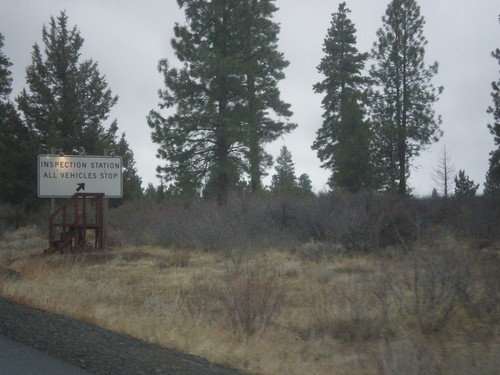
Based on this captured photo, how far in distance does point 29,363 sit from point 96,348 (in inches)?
36.2

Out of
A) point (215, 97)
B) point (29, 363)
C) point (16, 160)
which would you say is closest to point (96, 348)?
point (29, 363)

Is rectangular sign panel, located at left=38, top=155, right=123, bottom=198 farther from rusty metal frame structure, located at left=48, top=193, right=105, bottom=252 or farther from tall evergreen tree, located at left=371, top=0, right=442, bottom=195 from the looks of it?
tall evergreen tree, located at left=371, top=0, right=442, bottom=195

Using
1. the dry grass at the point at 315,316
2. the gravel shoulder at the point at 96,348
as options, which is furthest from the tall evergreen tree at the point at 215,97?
the gravel shoulder at the point at 96,348

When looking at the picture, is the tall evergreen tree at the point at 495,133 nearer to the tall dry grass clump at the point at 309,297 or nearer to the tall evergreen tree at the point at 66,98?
the tall dry grass clump at the point at 309,297

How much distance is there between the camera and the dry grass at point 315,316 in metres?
6.97

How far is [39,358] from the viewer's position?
23.6 feet

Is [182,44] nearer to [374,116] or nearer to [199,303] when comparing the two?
[374,116]

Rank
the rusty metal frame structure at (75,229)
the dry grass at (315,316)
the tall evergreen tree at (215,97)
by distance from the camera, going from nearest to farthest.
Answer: the dry grass at (315,316) < the rusty metal frame structure at (75,229) < the tall evergreen tree at (215,97)

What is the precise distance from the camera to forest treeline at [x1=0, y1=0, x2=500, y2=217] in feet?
93.2

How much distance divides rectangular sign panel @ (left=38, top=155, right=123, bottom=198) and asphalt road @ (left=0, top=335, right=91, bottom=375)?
1454 centimetres

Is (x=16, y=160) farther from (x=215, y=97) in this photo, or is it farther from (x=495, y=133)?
(x=495, y=133)

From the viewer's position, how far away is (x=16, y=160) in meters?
35.3

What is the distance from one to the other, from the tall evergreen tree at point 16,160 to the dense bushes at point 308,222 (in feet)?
40.1

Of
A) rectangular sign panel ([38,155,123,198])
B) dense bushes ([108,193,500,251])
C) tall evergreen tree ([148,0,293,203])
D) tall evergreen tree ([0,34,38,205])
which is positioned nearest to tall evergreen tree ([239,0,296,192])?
tall evergreen tree ([148,0,293,203])
